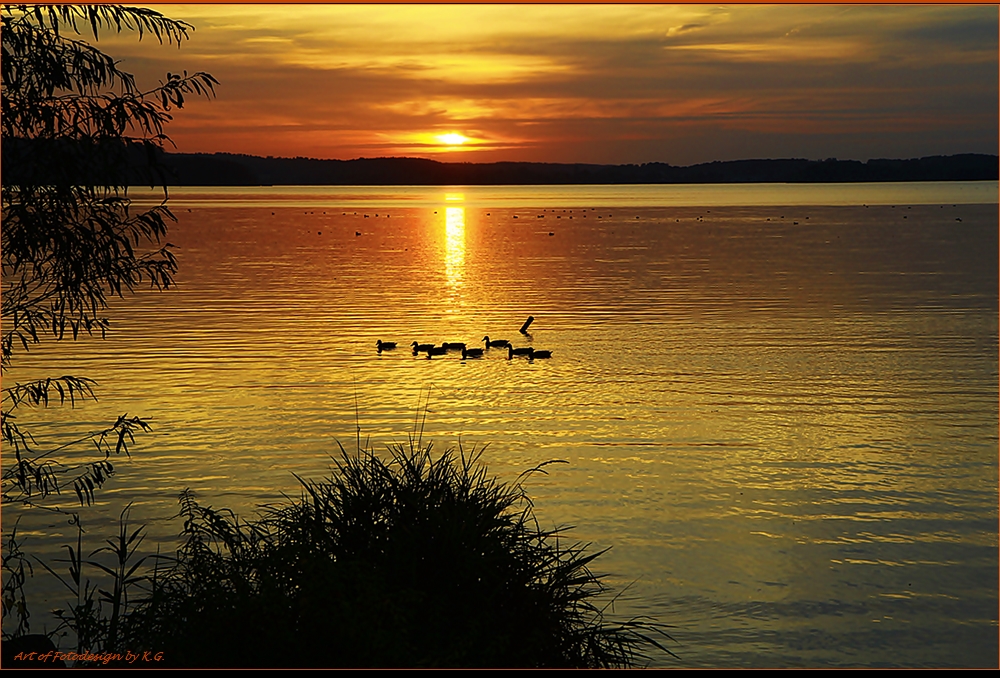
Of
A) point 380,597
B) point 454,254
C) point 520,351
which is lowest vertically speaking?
point 454,254

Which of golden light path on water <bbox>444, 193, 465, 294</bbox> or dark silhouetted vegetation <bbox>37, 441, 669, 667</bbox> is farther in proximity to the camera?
golden light path on water <bbox>444, 193, 465, 294</bbox>

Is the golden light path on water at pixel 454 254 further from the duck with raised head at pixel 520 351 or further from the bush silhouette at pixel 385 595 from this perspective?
the bush silhouette at pixel 385 595

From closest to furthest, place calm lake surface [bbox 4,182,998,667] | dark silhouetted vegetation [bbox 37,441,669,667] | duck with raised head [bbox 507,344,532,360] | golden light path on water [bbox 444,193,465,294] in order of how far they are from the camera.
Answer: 1. dark silhouetted vegetation [bbox 37,441,669,667]
2. calm lake surface [bbox 4,182,998,667]
3. duck with raised head [bbox 507,344,532,360]
4. golden light path on water [bbox 444,193,465,294]

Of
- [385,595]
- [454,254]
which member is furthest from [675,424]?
[454,254]

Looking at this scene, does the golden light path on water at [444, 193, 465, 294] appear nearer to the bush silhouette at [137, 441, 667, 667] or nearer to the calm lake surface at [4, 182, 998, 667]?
the calm lake surface at [4, 182, 998, 667]

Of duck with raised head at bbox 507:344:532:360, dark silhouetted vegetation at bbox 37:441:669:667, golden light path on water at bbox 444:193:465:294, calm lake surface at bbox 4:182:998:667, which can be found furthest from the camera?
golden light path on water at bbox 444:193:465:294

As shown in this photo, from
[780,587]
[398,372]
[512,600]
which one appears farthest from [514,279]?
[512,600]

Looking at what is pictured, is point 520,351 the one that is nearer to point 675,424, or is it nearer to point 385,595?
point 675,424

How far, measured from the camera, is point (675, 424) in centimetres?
2205

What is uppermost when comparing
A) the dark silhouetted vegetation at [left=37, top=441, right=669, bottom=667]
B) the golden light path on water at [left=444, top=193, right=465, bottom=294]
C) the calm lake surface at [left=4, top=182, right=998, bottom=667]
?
the dark silhouetted vegetation at [left=37, top=441, right=669, bottom=667]

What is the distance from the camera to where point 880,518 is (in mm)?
16344

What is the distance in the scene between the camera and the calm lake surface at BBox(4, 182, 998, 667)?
13.7 metres

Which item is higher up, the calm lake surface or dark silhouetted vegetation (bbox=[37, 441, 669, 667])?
dark silhouetted vegetation (bbox=[37, 441, 669, 667])

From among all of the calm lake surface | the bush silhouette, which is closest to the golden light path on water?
the calm lake surface
